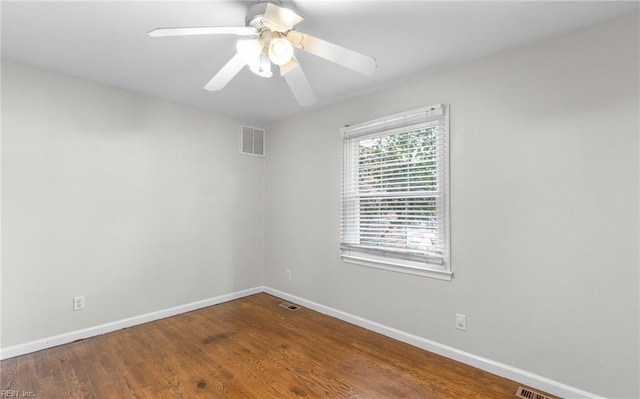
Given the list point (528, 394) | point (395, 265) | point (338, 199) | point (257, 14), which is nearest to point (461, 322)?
point (528, 394)

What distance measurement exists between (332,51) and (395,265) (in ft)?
6.36

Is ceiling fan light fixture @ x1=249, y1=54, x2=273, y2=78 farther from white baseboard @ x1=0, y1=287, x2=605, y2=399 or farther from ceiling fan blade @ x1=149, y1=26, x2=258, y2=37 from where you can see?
white baseboard @ x1=0, y1=287, x2=605, y2=399

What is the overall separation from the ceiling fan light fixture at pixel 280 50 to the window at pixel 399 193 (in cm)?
145

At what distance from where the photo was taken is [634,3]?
5.60ft

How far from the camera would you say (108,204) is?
2902 mm

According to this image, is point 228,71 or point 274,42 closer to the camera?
point 274,42

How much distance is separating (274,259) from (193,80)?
2.36m

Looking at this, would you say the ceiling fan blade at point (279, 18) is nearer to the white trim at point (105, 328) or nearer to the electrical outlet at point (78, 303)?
the electrical outlet at point (78, 303)

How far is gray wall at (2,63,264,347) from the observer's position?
2.47 m

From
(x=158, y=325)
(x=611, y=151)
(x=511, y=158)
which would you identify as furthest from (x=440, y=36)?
(x=158, y=325)

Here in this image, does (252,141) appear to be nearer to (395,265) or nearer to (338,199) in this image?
(338,199)

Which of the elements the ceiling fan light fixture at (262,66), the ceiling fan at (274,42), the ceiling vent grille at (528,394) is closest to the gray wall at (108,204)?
the ceiling fan at (274,42)

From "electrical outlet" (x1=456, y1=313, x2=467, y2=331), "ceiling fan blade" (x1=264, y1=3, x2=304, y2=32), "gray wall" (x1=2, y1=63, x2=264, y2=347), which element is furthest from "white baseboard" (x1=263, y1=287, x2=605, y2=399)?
"ceiling fan blade" (x1=264, y1=3, x2=304, y2=32)

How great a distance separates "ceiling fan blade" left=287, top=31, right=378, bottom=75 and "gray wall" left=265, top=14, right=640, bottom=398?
1160 millimetres
